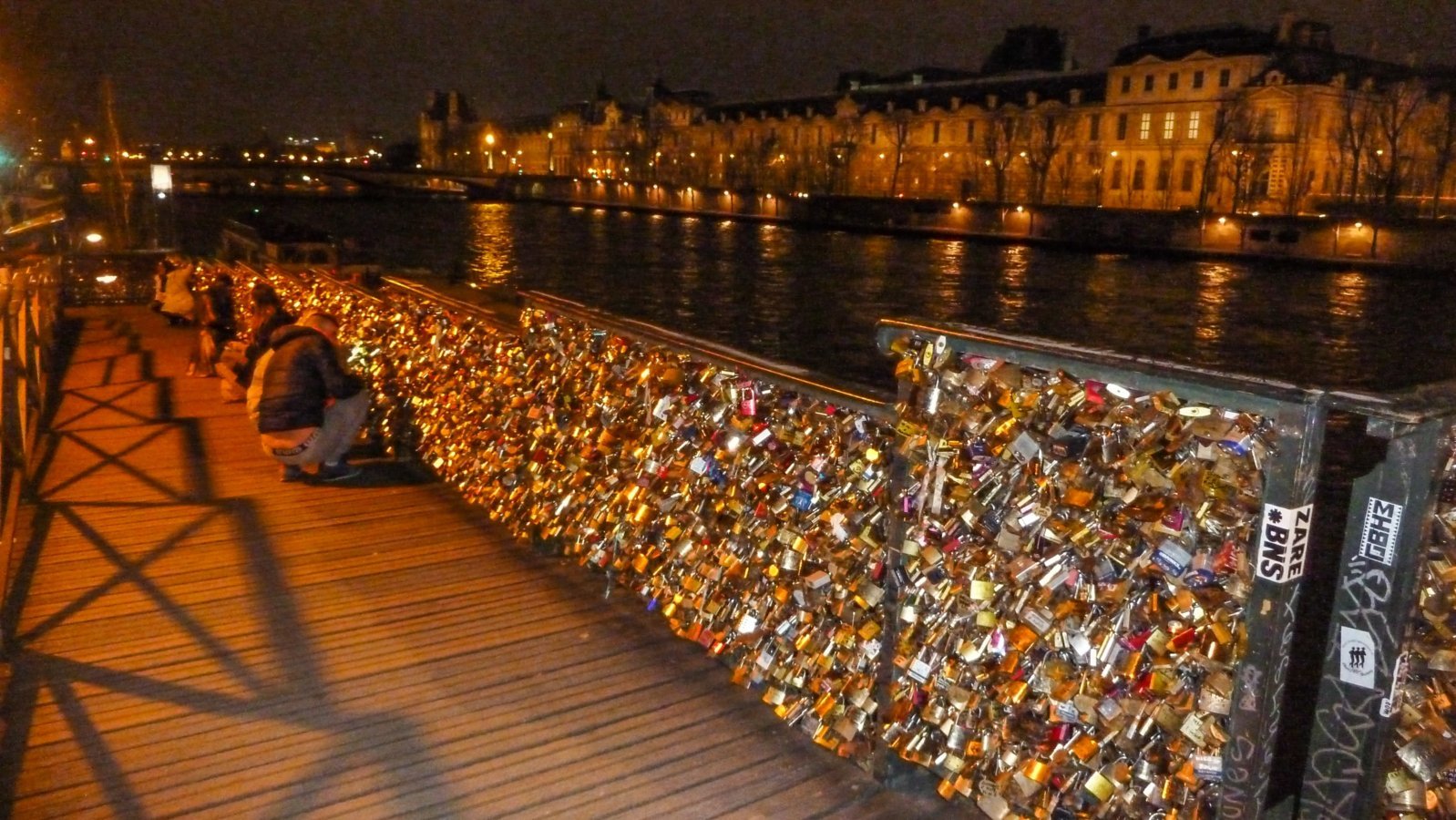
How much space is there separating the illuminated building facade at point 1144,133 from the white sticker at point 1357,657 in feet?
188

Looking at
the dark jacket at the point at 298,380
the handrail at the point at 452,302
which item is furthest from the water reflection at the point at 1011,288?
the dark jacket at the point at 298,380

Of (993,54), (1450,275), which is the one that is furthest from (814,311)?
(993,54)

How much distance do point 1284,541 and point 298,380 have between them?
5511 mm

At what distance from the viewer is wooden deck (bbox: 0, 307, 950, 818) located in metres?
3.31

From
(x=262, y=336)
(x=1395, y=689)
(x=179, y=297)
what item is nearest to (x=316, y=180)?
(x=179, y=297)

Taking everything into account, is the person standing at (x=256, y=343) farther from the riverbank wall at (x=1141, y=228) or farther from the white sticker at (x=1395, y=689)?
the riverbank wall at (x=1141, y=228)

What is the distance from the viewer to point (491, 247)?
5541 cm

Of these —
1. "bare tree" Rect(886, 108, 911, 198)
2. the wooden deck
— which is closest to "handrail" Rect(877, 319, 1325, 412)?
the wooden deck

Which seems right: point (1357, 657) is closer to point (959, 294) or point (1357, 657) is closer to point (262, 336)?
point (262, 336)

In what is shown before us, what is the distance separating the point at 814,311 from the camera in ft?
107

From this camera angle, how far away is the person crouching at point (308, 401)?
630 centimetres

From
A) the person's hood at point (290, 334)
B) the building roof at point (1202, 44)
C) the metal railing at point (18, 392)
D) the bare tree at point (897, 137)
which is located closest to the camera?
the metal railing at point (18, 392)

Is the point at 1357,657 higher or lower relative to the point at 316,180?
lower

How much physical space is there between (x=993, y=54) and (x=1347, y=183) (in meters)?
57.7
